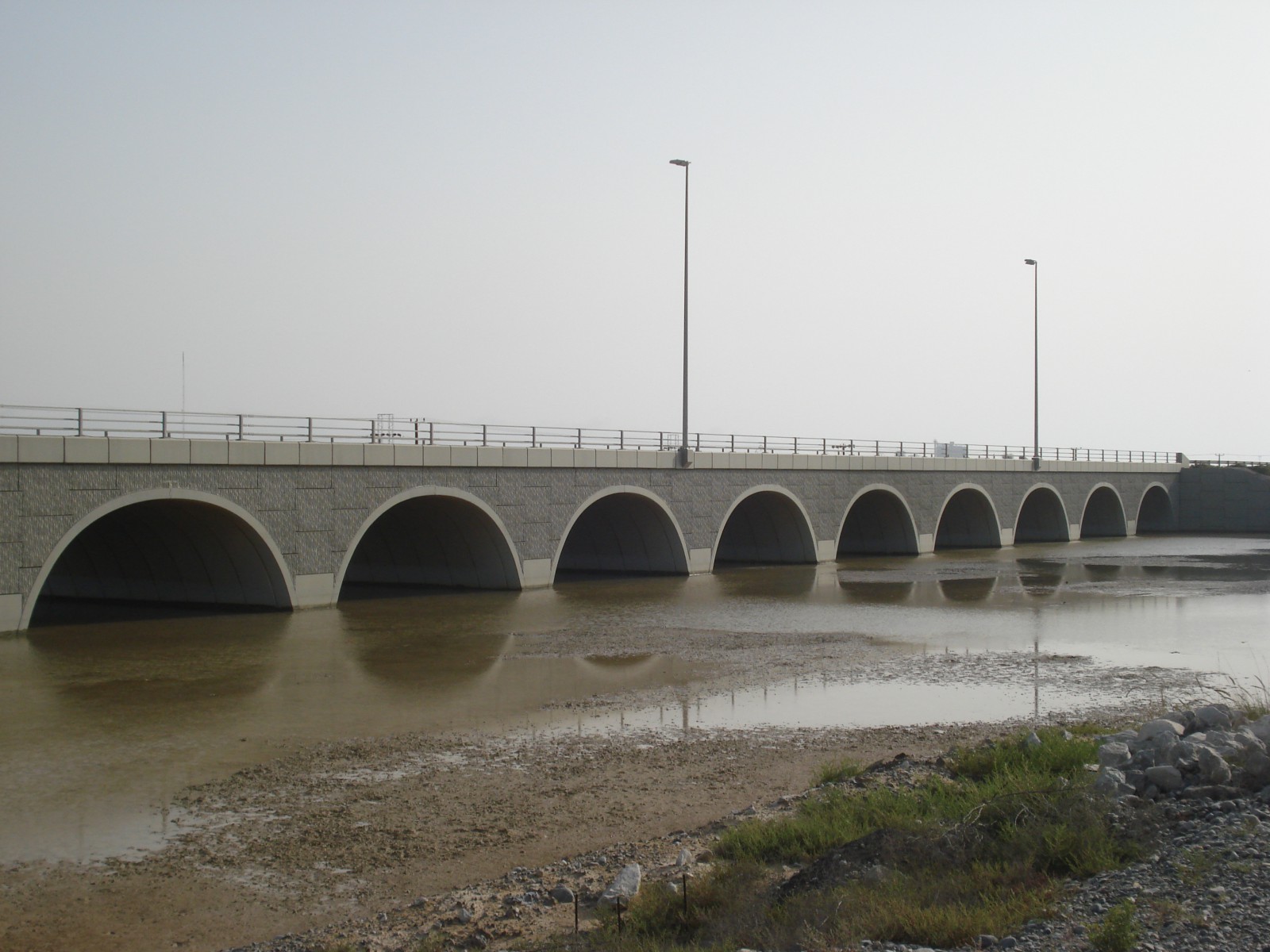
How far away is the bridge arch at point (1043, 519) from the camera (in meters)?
54.9

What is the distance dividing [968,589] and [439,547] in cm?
1343

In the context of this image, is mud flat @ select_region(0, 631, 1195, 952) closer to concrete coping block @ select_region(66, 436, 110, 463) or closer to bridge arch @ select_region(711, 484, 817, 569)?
concrete coping block @ select_region(66, 436, 110, 463)

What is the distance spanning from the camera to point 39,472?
19.6 m

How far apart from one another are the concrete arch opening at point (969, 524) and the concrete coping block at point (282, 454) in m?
31.6

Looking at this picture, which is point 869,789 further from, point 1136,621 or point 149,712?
point 1136,621

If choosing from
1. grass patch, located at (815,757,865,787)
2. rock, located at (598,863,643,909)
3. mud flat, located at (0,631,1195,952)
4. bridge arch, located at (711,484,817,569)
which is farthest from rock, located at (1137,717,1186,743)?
bridge arch, located at (711,484,817,569)

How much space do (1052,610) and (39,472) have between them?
1974 centimetres

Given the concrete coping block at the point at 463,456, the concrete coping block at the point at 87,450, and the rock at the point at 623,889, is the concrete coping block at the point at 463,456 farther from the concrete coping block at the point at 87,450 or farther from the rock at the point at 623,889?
the rock at the point at 623,889

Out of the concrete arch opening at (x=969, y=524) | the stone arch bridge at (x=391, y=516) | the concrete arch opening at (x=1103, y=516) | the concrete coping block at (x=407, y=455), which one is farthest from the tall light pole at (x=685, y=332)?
the concrete arch opening at (x=1103, y=516)

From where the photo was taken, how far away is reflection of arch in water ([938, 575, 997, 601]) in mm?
27781

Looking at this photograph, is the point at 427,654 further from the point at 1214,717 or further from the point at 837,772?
the point at 1214,717

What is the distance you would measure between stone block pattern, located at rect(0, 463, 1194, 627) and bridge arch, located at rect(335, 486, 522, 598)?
34 centimetres

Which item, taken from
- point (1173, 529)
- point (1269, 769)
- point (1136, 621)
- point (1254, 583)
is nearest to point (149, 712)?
point (1269, 769)

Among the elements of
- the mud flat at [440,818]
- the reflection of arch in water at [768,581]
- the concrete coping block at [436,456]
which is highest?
the concrete coping block at [436,456]
